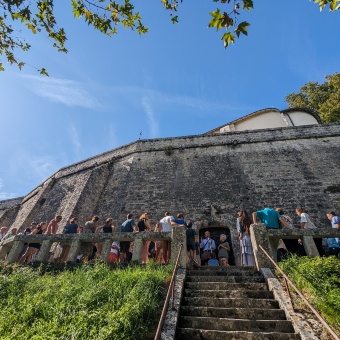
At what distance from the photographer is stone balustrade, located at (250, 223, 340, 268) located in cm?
550

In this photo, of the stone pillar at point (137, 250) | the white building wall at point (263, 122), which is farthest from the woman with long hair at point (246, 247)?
the white building wall at point (263, 122)

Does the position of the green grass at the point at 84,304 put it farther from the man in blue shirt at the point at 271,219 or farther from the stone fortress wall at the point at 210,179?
the stone fortress wall at the point at 210,179

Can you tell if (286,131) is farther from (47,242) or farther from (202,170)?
(47,242)

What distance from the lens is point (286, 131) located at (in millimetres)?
13281

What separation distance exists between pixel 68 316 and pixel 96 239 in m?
2.86

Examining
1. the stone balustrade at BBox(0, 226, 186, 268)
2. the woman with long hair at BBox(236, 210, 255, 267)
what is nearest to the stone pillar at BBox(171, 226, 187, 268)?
the stone balustrade at BBox(0, 226, 186, 268)

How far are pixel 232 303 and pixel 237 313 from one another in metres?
0.29

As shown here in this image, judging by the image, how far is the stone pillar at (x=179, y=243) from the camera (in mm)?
5777

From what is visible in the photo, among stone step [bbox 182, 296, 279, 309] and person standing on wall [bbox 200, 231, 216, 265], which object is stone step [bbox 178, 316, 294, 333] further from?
person standing on wall [bbox 200, 231, 216, 265]

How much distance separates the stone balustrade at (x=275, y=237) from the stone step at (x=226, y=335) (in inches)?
82.2

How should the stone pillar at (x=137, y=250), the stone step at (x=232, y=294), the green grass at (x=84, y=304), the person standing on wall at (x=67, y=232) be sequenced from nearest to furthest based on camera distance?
1. the green grass at (x=84, y=304)
2. the stone step at (x=232, y=294)
3. the stone pillar at (x=137, y=250)
4. the person standing on wall at (x=67, y=232)

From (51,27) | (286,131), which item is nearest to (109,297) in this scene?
(51,27)

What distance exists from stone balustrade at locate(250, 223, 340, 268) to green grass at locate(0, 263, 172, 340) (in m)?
2.04

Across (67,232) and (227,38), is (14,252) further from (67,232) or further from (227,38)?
(227,38)
